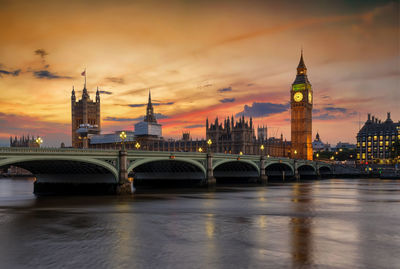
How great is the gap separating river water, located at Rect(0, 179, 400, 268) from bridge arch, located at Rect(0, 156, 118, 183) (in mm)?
7919

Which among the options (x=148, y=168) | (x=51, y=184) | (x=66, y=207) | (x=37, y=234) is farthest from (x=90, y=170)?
(x=37, y=234)

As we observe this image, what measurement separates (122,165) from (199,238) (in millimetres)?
31935

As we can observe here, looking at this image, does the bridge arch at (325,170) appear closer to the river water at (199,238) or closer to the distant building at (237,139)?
the distant building at (237,139)

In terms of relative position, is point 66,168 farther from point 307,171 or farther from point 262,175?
point 307,171

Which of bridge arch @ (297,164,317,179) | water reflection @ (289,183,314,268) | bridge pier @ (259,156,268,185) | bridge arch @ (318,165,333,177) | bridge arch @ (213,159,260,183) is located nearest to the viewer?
water reflection @ (289,183,314,268)

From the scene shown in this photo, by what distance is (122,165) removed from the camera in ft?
181

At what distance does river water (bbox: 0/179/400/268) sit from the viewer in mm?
19359

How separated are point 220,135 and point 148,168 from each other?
Result: 113 meters

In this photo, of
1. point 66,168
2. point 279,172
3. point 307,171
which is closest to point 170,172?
point 66,168

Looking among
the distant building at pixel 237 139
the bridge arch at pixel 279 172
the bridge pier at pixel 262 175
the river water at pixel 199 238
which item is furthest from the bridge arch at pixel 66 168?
the distant building at pixel 237 139

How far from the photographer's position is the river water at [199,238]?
19.4 meters

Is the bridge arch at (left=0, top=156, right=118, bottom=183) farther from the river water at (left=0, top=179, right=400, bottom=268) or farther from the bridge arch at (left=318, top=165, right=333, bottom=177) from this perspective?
the bridge arch at (left=318, top=165, right=333, bottom=177)

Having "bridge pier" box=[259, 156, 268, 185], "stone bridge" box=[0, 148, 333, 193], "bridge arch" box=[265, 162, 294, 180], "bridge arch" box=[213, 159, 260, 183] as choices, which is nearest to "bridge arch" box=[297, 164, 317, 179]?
"bridge arch" box=[265, 162, 294, 180]

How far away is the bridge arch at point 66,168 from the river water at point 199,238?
312 inches
